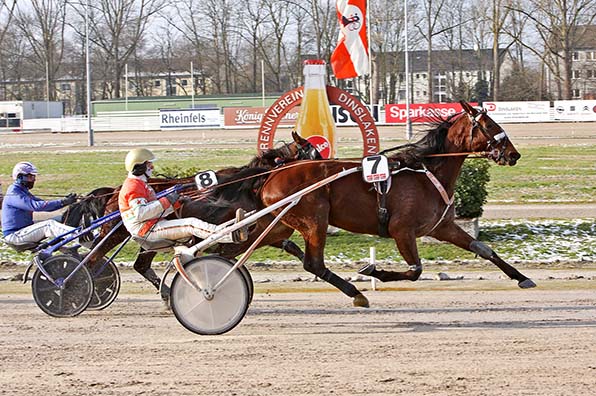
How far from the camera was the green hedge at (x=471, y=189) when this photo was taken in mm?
11906

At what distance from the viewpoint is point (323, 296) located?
920cm

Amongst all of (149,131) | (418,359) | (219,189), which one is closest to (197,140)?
(149,131)

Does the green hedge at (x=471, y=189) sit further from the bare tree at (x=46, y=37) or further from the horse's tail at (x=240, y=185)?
the bare tree at (x=46, y=37)

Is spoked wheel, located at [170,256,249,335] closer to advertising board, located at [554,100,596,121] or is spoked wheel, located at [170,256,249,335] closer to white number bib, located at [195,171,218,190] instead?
white number bib, located at [195,171,218,190]

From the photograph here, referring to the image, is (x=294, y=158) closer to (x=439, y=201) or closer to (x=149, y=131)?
(x=439, y=201)

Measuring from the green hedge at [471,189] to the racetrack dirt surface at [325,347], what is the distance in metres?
2.76

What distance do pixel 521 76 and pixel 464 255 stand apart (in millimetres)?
55604

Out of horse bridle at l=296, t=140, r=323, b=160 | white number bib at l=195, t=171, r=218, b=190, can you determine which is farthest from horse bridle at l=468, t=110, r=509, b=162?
white number bib at l=195, t=171, r=218, b=190

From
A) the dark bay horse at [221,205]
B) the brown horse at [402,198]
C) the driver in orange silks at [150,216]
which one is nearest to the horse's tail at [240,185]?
the dark bay horse at [221,205]

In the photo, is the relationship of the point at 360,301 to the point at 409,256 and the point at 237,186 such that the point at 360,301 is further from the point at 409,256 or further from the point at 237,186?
the point at 237,186

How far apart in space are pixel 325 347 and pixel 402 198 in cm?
165

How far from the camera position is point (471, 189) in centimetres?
1198

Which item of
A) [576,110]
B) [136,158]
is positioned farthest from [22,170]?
[576,110]

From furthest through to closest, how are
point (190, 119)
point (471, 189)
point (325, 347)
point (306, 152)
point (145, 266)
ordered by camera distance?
1. point (190, 119)
2. point (471, 189)
3. point (306, 152)
4. point (145, 266)
5. point (325, 347)
